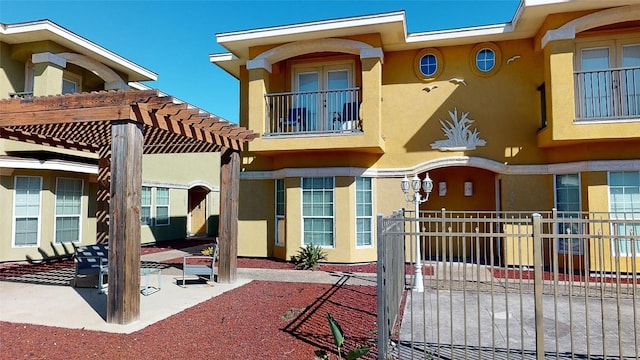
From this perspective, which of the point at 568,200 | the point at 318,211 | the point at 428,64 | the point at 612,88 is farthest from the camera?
the point at 428,64

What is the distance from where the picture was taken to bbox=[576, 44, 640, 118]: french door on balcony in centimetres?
1026

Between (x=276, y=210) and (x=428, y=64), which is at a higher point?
(x=428, y=64)

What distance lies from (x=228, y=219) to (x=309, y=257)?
3097 mm

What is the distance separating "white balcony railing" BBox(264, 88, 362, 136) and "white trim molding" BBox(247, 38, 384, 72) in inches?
41.2

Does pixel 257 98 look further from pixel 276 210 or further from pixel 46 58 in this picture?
pixel 46 58

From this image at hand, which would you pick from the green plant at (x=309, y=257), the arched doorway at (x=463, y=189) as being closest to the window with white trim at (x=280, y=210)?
the green plant at (x=309, y=257)

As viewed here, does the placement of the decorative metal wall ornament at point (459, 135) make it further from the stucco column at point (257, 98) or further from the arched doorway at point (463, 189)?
the stucco column at point (257, 98)

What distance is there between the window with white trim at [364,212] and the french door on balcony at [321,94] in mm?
2011

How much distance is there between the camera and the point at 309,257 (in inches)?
440

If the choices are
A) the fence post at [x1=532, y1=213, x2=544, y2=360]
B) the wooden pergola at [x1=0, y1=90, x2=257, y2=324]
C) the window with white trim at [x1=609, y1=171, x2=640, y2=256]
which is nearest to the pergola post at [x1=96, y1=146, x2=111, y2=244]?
the wooden pergola at [x1=0, y1=90, x2=257, y2=324]

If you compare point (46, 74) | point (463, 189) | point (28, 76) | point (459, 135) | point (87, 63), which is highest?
point (87, 63)

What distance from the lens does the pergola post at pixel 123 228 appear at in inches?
233

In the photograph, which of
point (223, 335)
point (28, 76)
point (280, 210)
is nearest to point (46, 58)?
point (28, 76)

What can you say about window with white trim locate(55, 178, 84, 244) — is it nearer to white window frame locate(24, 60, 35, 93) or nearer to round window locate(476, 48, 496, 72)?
white window frame locate(24, 60, 35, 93)
